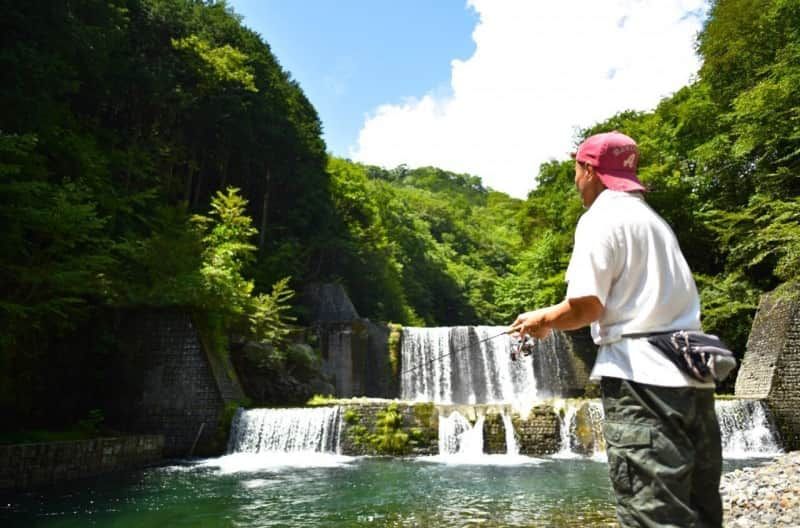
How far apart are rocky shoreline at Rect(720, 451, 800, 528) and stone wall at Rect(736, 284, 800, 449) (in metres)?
6.79

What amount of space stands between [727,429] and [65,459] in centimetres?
1220

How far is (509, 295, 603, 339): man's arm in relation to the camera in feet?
4.99

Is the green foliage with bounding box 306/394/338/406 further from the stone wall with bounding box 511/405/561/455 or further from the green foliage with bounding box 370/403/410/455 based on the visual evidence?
the stone wall with bounding box 511/405/561/455

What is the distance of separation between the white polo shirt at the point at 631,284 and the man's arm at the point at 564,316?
2 centimetres

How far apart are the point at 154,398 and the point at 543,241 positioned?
15.8 metres

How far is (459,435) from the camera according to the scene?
1241cm

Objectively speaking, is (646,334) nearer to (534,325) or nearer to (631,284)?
(631,284)

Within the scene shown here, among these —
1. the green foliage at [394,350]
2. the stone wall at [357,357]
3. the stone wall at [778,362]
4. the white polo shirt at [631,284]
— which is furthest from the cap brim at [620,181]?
the green foliage at [394,350]

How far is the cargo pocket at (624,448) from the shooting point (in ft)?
4.72

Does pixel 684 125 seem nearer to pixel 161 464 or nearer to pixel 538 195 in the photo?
pixel 538 195

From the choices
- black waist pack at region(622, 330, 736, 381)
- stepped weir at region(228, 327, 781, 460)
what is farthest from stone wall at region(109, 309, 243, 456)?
black waist pack at region(622, 330, 736, 381)

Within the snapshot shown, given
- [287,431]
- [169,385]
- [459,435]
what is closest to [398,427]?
[459,435]

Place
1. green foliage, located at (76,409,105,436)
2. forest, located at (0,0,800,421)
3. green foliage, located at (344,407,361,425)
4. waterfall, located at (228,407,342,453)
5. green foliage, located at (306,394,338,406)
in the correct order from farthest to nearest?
green foliage, located at (306,394,338,406)
green foliage, located at (344,407,361,425)
waterfall, located at (228,407,342,453)
green foliage, located at (76,409,105,436)
forest, located at (0,0,800,421)

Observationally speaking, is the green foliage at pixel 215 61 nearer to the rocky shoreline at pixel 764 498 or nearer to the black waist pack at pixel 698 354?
the rocky shoreline at pixel 764 498
